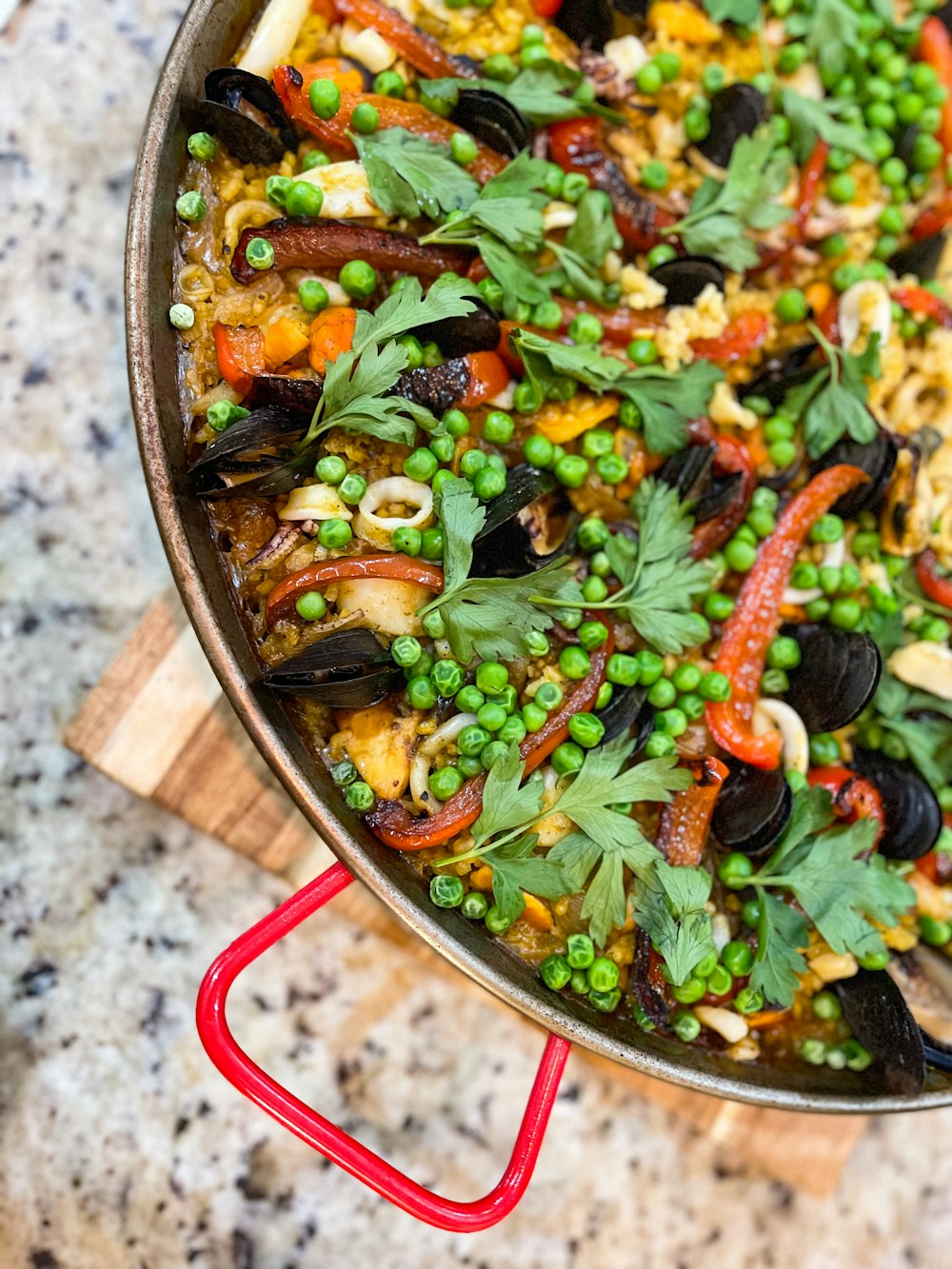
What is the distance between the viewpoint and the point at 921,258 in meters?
3.51

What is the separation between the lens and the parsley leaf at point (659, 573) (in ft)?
9.64

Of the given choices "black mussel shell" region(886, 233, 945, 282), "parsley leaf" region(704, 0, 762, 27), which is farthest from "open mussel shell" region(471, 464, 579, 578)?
"parsley leaf" region(704, 0, 762, 27)

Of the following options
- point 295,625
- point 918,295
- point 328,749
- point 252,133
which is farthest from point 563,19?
point 328,749

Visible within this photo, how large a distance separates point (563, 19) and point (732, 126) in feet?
2.05

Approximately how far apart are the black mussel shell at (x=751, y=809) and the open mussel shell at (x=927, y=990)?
67 centimetres

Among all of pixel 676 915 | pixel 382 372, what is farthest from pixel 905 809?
pixel 382 372

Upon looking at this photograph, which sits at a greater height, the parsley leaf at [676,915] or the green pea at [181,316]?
the green pea at [181,316]

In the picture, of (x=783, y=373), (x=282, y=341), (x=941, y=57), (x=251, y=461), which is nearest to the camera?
(x=251, y=461)

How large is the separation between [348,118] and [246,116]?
32 centimetres

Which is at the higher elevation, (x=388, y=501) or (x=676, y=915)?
(x=388, y=501)

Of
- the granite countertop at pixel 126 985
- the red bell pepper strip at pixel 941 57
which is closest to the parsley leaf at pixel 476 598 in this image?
the granite countertop at pixel 126 985

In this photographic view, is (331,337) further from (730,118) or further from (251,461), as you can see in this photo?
(730,118)

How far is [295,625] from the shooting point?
8.98 ft

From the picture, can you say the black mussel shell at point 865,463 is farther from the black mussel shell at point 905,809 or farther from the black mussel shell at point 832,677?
the black mussel shell at point 905,809
